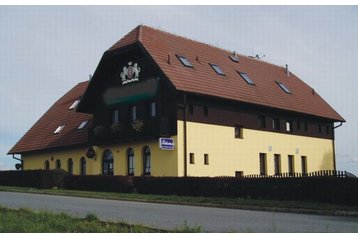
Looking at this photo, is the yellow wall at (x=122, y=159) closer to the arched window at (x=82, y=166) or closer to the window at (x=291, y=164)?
the arched window at (x=82, y=166)

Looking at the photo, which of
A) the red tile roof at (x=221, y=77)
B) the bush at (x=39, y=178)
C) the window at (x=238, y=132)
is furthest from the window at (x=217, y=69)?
the bush at (x=39, y=178)

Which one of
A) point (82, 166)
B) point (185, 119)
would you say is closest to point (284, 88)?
point (185, 119)

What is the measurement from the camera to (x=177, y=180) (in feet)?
80.8

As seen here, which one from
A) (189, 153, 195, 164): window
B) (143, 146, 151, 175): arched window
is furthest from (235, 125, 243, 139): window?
(143, 146, 151, 175): arched window

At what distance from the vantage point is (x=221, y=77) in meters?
31.8

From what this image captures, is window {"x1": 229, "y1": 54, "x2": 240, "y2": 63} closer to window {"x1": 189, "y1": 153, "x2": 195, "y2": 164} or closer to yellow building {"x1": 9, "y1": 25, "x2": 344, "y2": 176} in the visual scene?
yellow building {"x1": 9, "y1": 25, "x2": 344, "y2": 176}

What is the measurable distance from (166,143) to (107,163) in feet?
23.1

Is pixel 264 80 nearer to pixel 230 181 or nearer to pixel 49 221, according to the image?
pixel 230 181

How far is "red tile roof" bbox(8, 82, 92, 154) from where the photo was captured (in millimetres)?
36875

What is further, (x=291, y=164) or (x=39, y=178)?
(x=291, y=164)

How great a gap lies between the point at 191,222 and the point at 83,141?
22.6 meters

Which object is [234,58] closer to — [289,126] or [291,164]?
[289,126]

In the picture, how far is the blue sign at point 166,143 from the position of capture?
88.1 feet

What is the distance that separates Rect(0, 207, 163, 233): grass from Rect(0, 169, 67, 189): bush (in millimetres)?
18929
